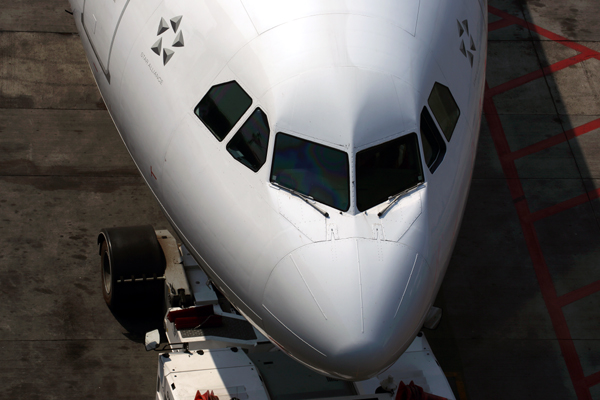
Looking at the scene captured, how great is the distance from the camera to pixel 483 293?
11227 mm

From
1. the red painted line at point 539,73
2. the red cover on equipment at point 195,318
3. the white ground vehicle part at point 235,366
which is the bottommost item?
the white ground vehicle part at point 235,366

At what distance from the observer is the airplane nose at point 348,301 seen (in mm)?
5691

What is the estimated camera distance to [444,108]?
275 inches

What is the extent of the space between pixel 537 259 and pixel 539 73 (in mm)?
5448

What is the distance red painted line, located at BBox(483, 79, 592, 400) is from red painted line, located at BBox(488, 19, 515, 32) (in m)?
2.11

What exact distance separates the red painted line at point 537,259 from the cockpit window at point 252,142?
21.5 ft

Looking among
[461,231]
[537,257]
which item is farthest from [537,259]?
[461,231]

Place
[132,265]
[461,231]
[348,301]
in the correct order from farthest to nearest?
[461,231] < [132,265] < [348,301]

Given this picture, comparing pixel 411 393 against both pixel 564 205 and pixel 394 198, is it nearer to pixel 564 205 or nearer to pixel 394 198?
pixel 394 198

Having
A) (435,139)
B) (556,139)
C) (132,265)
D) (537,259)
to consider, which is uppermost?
(556,139)

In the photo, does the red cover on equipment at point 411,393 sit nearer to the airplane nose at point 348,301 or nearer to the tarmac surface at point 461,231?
the airplane nose at point 348,301

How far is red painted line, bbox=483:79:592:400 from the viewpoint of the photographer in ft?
34.1

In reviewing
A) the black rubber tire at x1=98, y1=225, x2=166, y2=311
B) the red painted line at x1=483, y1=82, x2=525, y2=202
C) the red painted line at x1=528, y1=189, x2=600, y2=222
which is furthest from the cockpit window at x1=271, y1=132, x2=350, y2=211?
the red painted line at x1=483, y1=82, x2=525, y2=202

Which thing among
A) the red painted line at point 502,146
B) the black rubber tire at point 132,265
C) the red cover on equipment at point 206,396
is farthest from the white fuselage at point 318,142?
the red painted line at point 502,146
